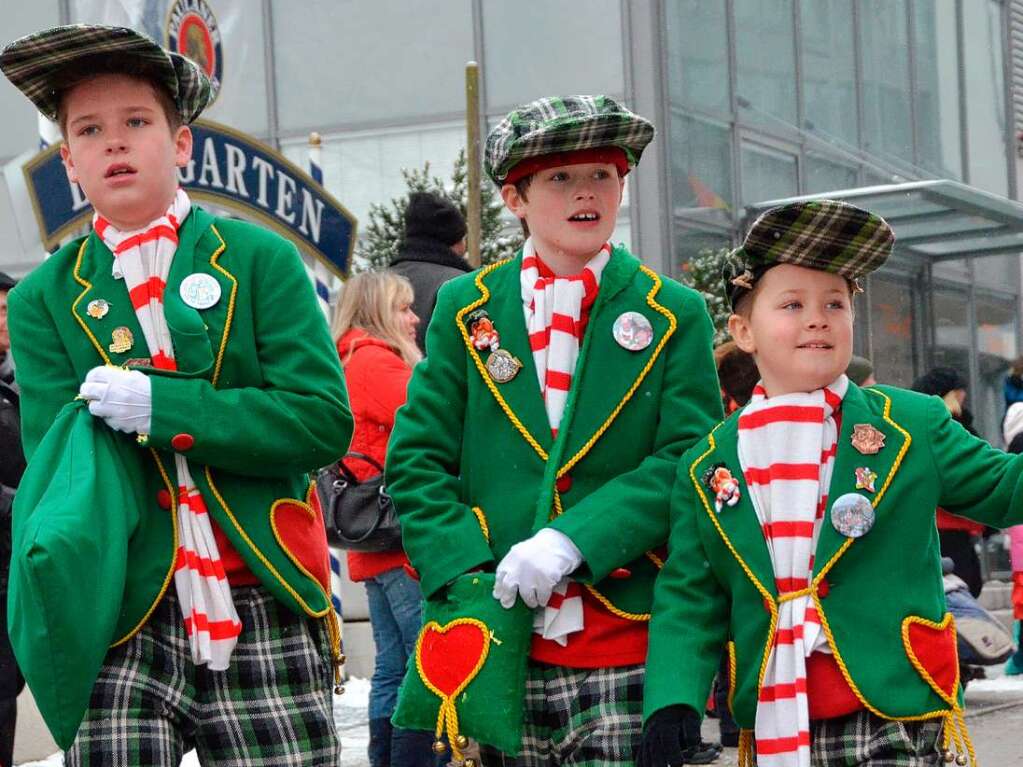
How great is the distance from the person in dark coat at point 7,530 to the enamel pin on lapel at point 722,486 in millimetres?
2899

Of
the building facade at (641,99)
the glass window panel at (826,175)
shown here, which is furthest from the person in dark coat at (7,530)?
the glass window panel at (826,175)

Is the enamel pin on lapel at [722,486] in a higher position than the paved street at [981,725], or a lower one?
higher

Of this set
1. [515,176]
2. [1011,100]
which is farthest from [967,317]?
[515,176]

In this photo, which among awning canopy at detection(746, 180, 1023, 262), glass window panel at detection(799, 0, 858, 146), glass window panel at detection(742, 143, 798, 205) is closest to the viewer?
awning canopy at detection(746, 180, 1023, 262)

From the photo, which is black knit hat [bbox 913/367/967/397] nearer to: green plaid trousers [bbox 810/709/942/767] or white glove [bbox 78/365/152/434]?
green plaid trousers [bbox 810/709/942/767]

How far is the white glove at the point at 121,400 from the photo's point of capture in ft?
11.6

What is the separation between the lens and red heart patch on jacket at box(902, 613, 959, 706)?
371 cm

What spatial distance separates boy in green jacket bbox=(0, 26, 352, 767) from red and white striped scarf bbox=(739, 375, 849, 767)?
0.87 meters

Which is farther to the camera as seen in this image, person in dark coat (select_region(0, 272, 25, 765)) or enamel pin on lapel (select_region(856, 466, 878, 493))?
person in dark coat (select_region(0, 272, 25, 765))

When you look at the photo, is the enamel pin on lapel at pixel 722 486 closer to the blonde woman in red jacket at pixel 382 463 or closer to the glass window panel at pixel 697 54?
the blonde woman in red jacket at pixel 382 463

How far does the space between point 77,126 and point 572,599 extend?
142 centimetres

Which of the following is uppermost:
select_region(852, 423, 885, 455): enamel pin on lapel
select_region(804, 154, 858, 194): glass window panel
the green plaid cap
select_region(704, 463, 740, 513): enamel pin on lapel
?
select_region(804, 154, 858, 194): glass window panel

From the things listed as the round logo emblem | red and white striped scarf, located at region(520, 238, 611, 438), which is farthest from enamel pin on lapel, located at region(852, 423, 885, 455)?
the round logo emblem

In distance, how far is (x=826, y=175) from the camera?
1872cm
